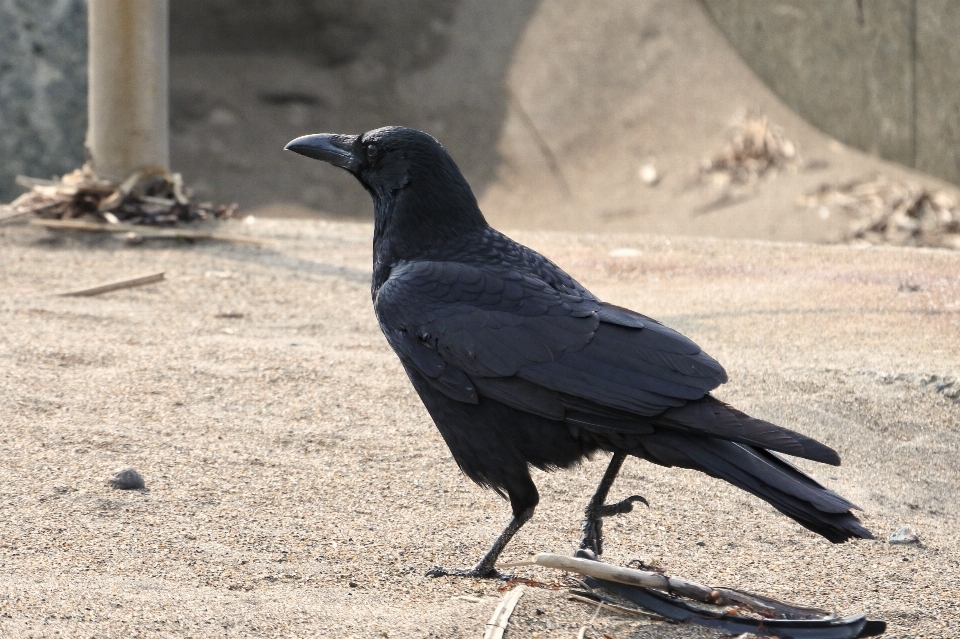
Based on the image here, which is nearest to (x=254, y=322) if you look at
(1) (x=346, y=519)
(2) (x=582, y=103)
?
(1) (x=346, y=519)

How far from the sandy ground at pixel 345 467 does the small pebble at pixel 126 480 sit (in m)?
0.03

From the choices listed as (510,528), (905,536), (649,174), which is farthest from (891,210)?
(510,528)

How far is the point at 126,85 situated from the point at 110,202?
709 millimetres

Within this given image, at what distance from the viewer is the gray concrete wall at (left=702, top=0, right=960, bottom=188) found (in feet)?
36.6

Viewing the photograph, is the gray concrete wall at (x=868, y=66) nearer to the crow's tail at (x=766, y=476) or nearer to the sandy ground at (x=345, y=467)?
the sandy ground at (x=345, y=467)

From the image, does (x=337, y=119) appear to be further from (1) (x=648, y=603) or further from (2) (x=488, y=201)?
(1) (x=648, y=603)

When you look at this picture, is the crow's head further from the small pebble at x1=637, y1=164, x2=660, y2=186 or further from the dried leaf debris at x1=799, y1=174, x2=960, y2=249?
the small pebble at x1=637, y1=164, x2=660, y2=186

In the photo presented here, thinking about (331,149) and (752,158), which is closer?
(331,149)

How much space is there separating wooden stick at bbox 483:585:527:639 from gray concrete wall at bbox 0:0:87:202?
7.98 meters

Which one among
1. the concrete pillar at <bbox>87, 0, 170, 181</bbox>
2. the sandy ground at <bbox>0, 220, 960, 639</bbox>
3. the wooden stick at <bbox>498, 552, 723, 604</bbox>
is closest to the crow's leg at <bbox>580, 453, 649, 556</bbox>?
the sandy ground at <bbox>0, 220, 960, 639</bbox>

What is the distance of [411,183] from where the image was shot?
332 centimetres

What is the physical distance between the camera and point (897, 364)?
4.58 m

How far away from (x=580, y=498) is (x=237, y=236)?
378cm

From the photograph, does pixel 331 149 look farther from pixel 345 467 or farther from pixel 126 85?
pixel 126 85
